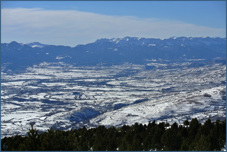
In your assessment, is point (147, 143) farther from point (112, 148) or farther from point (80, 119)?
point (80, 119)

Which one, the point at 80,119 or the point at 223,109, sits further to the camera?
the point at 80,119

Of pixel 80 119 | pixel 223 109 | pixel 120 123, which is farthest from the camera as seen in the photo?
pixel 80 119

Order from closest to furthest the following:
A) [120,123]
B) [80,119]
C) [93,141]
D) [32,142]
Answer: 1. [32,142]
2. [93,141]
3. [120,123]
4. [80,119]

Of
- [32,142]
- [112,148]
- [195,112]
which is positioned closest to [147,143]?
[112,148]

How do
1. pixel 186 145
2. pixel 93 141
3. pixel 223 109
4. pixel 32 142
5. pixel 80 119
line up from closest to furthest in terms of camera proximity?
pixel 32 142
pixel 186 145
pixel 93 141
pixel 223 109
pixel 80 119

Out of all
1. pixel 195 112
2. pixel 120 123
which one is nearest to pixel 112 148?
pixel 120 123

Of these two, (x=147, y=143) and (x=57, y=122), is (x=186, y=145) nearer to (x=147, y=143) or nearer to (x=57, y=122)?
(x=147, y=143)

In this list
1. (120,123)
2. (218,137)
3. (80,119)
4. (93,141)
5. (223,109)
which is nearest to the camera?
(218,137)

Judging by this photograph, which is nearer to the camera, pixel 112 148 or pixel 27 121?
pixel 112 148
